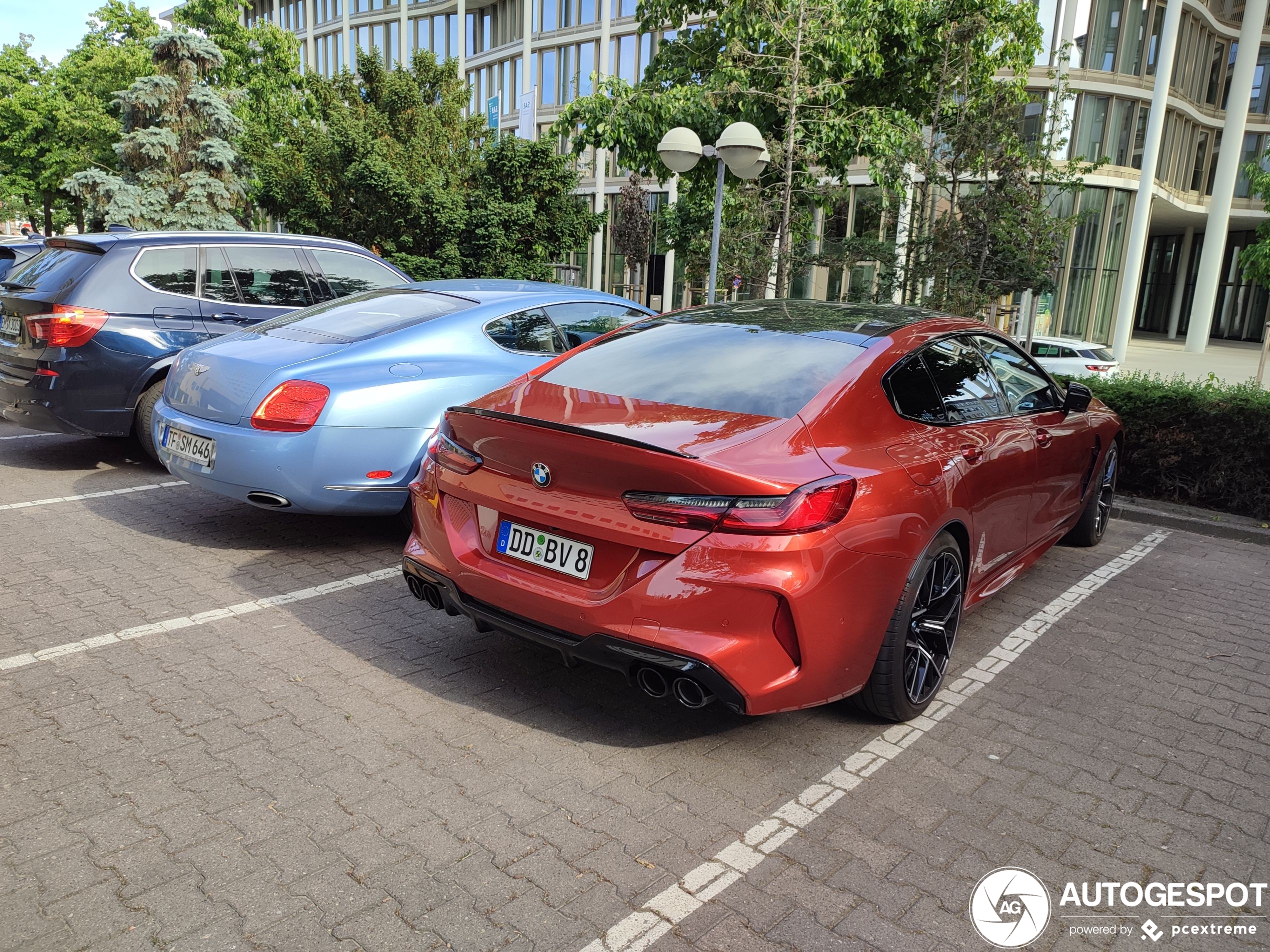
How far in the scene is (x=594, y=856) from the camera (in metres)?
2.73

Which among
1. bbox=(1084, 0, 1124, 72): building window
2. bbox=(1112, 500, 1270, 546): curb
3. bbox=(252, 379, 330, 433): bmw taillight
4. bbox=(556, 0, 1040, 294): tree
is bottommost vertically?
bbox=(1112, 500, 1270, 546): curb

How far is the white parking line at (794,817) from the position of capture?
8.03 ft

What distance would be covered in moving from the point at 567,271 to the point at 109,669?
1857 centimetres

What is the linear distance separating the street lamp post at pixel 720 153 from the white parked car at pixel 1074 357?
10.1 meters

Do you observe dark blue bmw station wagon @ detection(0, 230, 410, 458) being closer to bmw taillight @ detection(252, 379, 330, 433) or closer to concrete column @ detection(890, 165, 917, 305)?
bmw taillight @ detection(252, 379, 330, 433)

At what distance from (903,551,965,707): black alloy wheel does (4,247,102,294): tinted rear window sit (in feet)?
21.0

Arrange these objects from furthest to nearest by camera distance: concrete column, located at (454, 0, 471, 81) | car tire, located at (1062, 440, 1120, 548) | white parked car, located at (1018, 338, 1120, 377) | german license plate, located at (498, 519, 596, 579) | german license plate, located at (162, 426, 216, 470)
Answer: concrete column, located at (454, 0, 471, 81), white parked car, located at (1018, 338, 1120, 377), car tire, located at (1062, 440, 1120, 548), german license plate, located at (162, 426, 216, 470), german license plate, located at (498, 519, 596, 579)

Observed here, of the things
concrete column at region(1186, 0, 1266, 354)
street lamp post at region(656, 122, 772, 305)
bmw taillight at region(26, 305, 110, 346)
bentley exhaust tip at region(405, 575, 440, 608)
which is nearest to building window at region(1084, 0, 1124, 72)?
concrete column at region(1186, 0, 1266, 354)

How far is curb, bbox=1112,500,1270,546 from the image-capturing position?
697 centimetres

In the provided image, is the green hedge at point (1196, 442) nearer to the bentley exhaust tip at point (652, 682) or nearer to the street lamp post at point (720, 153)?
the street lamp post at point (720, 153)

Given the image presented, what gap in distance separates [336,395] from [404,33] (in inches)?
2107

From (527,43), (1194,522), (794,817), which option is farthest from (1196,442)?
(527,43)

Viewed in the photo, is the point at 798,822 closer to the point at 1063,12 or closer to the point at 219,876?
the point at 219,876

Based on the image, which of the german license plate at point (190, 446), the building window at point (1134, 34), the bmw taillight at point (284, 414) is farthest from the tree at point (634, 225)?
the bmw taillight at point (284, 414)
